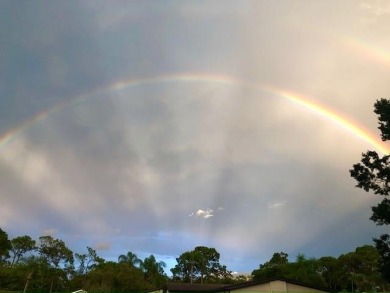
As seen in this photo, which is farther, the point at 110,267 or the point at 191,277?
the point at 191,277

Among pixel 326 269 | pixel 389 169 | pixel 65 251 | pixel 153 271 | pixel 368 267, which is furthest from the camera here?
pixel 153 271

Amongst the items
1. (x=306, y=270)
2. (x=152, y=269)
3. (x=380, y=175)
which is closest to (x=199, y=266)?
(x=152, y=269)

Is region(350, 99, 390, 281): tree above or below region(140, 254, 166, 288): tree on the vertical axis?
below

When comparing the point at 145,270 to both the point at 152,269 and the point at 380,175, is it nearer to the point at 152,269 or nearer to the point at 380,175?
the point at 152,269

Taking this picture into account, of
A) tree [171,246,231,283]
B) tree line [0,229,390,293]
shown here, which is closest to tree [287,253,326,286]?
tree line [0,229,390,293]

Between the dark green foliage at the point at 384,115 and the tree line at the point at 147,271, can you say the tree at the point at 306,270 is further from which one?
the dark green foliage at the point at 384,115

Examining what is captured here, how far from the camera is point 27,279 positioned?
3602 inches

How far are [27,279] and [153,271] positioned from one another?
135ft

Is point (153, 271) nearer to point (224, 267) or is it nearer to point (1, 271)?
point (224, 267)

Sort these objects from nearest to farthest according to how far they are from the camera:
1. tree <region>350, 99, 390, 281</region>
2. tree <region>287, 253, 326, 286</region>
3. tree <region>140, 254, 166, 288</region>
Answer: tree <region>350, 99, 390, 281</region> < tree <region>287, 253, 326, 286</region> < tree <region>140, 254, 166, 288</region>

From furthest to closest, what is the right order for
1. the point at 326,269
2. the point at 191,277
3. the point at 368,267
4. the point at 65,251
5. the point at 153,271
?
the point at 191,277
the point at 153,271
the point at 65,251
the point at 326,269
the point at 368,267

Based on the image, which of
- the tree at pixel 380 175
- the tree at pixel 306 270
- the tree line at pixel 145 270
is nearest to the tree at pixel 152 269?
the tree line at pixel 145 270

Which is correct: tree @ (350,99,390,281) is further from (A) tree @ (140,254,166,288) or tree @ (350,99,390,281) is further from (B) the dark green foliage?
(A) tree @ (140,254,166,288)

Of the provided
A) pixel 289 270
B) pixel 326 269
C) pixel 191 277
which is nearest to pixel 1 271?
pixel 191 277
